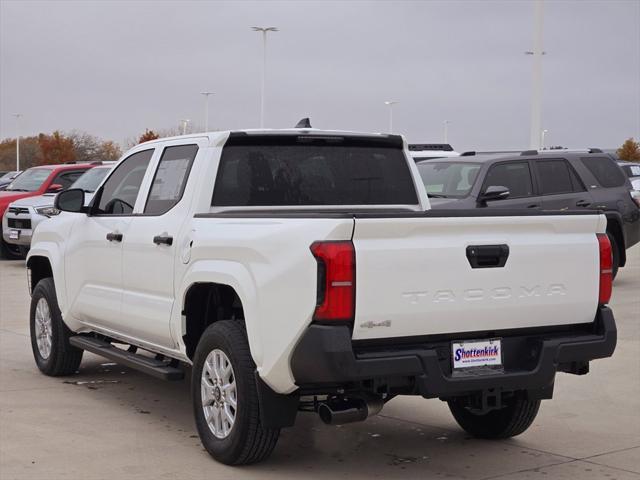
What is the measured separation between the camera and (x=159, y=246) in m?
7.08

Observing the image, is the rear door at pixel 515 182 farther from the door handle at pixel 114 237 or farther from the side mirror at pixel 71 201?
the door handle at pixel 114 237

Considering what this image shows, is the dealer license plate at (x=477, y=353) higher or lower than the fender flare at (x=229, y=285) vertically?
lower

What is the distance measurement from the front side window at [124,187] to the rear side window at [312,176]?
103cm

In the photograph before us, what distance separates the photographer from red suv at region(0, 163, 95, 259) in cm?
2083

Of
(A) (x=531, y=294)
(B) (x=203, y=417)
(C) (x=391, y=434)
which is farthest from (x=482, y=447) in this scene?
(B) (x=203, y=417)

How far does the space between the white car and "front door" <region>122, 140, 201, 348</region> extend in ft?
38.4

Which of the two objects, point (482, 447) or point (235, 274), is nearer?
point (235, 274)

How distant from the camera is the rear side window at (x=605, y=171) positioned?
1608 cm

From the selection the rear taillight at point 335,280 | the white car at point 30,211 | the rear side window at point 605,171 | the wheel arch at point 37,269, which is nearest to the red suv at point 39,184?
the white car at point 30,211

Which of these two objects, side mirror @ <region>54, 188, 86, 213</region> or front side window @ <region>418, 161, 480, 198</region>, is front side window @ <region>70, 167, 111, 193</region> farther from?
side mirror @ <region>54, 188, 86, 213</region>

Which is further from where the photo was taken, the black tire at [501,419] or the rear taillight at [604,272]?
the black tire at [501,419]

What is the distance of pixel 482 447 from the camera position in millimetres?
6906

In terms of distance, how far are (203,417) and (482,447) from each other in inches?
70.6

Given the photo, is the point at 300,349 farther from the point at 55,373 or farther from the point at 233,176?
the point at 55,373
